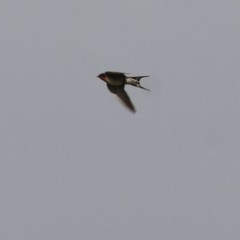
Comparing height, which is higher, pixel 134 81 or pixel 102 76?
pixel 102 76

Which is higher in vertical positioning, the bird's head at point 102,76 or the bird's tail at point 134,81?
the bird's head at point 102,76

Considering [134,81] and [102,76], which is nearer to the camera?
[134,81]

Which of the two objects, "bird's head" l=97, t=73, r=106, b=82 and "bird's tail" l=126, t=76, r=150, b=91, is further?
"bird's head" l=97, t=73, r=106, b=82

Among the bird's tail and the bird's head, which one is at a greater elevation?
the bird's head

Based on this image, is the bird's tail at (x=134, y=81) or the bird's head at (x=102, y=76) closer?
the bird's tail at (x=134, y=81)
